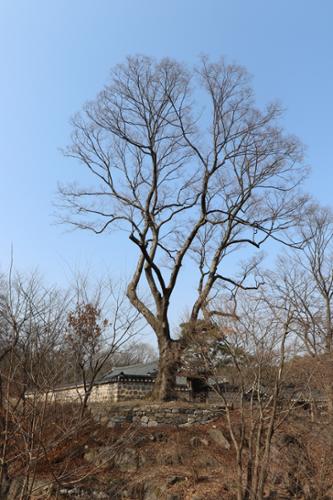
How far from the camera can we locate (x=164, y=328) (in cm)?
1534

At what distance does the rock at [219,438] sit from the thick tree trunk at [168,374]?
8.77 feet

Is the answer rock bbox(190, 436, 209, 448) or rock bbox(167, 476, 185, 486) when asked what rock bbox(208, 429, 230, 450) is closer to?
rock bbox(190, 436, 209, 448)

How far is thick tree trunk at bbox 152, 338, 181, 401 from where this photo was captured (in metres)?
14.4

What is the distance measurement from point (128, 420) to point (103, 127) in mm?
10528

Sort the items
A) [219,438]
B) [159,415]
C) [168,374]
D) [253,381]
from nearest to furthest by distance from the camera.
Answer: [253,381] → [219,438] → [159,415] → [168,374]

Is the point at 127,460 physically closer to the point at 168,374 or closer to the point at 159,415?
the point at 159,415

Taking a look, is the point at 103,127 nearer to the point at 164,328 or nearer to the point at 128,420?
the point at 164,328

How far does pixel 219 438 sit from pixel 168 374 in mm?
3371

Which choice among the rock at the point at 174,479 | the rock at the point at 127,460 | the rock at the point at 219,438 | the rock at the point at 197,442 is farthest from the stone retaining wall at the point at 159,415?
the rock at the point at 174,479

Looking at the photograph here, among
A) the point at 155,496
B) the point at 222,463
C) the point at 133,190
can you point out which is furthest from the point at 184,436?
the point at 133,190

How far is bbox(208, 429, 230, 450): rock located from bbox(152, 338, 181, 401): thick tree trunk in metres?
2.67

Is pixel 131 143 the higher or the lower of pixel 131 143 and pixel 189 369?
the higher

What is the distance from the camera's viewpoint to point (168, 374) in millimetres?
14602

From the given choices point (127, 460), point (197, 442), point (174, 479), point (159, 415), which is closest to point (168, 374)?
point (159, 415)
